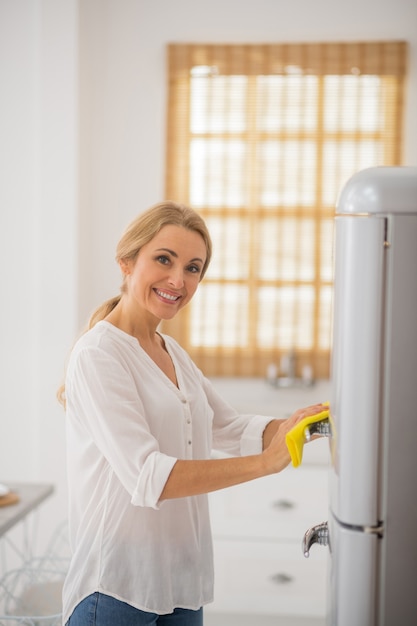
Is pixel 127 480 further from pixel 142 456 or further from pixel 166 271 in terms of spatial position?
pixel 166 271

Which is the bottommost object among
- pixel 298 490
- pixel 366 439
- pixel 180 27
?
pixel 298 490

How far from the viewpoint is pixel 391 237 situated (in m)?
1.04

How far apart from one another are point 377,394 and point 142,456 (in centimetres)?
43

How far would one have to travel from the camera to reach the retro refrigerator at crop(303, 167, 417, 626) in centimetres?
104

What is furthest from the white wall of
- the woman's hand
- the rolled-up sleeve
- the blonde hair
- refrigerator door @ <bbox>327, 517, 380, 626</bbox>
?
refrigerator door @ <bbox>327, 517, 380, 626</bbox>

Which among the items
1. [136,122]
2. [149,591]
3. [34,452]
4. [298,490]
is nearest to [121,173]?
[136,122]

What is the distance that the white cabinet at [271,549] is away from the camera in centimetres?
330

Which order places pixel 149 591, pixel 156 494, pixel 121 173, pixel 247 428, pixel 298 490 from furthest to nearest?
pixel 121 173, pixel 298 490, pixel 247 428, pixel 149 591, pixel 156 494

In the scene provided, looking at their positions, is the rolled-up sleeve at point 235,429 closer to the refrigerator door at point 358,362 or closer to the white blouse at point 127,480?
the white blouse at point 127,480

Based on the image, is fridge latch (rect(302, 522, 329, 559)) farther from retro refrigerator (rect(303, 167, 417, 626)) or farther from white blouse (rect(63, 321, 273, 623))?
white blouse (rect(63, 321, 273, 623))

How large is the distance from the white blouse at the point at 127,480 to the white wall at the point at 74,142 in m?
2.40

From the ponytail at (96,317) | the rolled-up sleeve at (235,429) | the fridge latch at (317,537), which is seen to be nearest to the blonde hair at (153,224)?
the ponytail at (96,317)

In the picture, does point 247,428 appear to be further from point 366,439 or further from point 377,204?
point 377,204

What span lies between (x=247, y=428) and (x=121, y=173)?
8.96 ft
